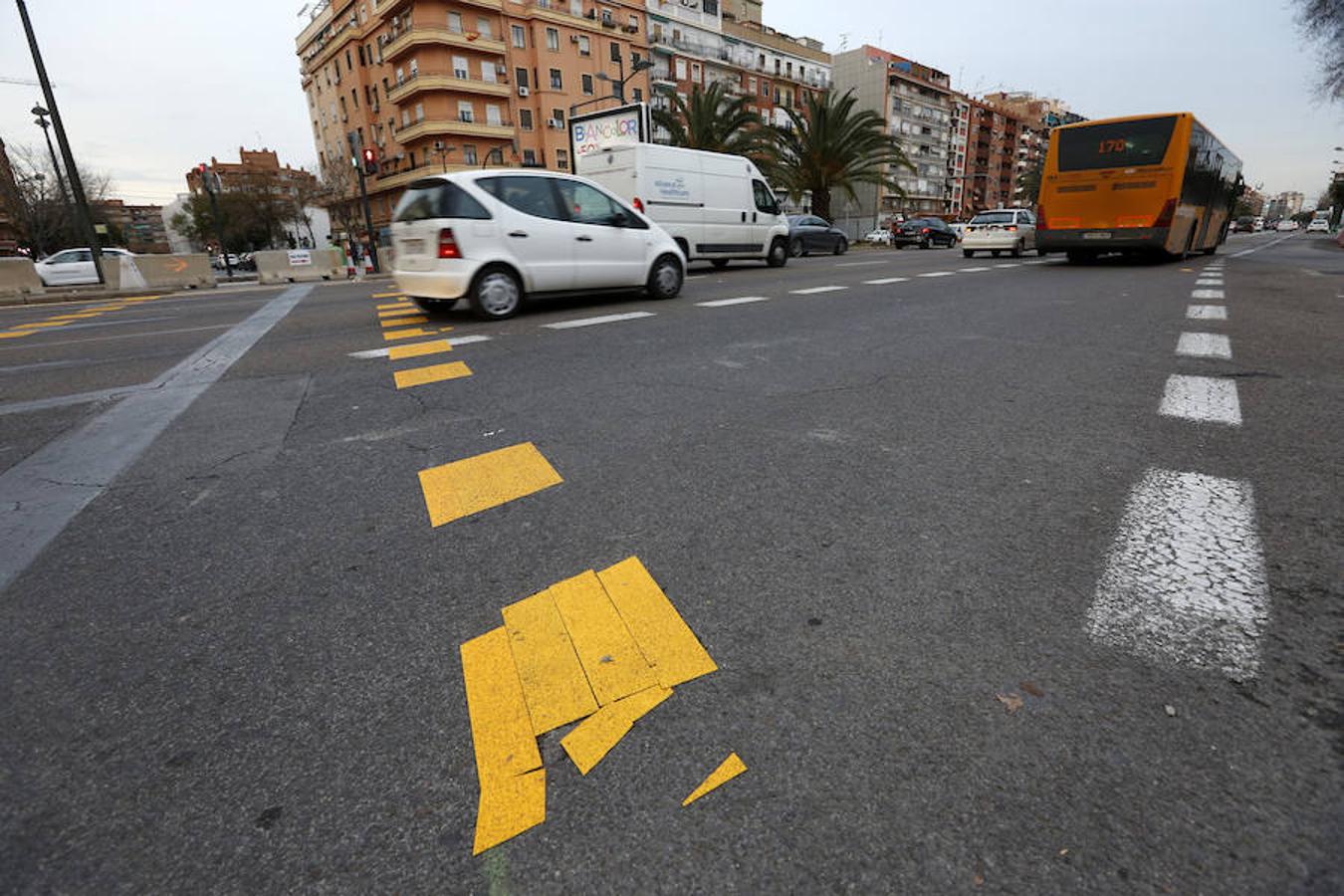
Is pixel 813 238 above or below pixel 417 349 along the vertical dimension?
above

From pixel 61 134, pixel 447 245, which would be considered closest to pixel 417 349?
pixel 447 245

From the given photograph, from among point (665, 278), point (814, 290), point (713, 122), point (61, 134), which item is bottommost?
point (814, 290)

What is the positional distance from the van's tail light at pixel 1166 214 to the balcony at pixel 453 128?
43.0 meters

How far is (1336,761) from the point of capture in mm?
1316

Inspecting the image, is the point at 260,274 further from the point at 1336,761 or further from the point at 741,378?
the point at 1336,761

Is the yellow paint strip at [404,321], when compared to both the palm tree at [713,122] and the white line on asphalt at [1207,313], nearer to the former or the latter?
the white line on asphalt at [1207,313]

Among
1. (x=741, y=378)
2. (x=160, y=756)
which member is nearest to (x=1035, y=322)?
(x=741, y=378)

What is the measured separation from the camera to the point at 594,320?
7.45 meters

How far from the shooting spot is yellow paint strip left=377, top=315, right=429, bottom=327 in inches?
300

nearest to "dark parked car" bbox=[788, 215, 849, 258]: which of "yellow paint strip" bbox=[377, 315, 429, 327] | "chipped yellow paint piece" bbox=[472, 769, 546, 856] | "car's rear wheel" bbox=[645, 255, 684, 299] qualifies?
"car's rear wheel" bbox=[645, 255, 684, 299]

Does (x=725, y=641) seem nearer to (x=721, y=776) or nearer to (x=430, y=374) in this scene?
(x=721, y=776)

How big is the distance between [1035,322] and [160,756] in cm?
736

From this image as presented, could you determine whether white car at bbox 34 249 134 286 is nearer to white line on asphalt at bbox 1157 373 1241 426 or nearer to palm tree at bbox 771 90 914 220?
white line on asphalt at bbox 1157 373 1241 426

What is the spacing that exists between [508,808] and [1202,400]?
Result: 4315 mm
